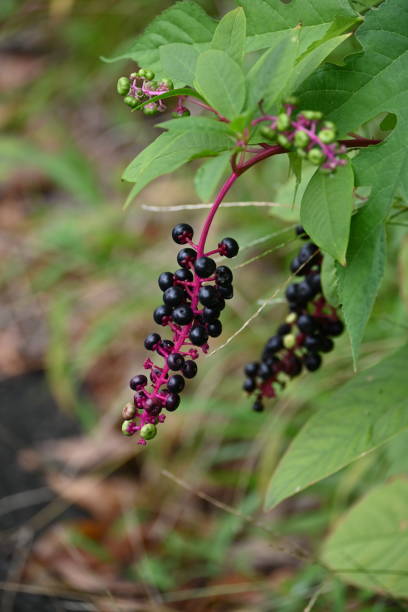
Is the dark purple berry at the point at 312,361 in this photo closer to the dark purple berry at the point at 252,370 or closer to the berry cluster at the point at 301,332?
the berry cluster at the point at 301,332

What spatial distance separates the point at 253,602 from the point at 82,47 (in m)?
5.29

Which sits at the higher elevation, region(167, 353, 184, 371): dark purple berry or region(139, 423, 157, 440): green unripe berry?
region(167, 353, 184, 371): dark purple berry

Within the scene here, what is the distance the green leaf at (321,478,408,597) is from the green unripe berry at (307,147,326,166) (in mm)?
1443

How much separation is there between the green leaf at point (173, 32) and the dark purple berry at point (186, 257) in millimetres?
417

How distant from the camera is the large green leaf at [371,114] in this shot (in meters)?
1.34

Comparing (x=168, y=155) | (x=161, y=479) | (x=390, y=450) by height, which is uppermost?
(x=168, y=155)

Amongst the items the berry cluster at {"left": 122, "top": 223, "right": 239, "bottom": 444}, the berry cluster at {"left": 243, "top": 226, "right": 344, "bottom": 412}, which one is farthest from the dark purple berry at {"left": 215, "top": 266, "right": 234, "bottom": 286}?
the berry cluster at {"left": 243, "top": 226, "right": 344, "bottom": 412}

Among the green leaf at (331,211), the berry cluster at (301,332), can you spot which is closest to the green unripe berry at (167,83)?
the green leaf at (331,211)

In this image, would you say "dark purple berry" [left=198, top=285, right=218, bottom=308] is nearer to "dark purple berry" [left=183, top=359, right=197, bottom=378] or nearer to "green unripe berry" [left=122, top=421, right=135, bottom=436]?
"dark purple berry" [left=183, top=359, right=197, bottom=378]

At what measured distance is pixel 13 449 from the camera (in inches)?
173

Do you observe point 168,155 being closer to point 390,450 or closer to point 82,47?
point 390,450

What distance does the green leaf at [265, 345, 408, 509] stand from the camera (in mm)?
1771

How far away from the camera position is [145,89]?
134 centimetres

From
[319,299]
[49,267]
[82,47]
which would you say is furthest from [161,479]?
[82,47]
